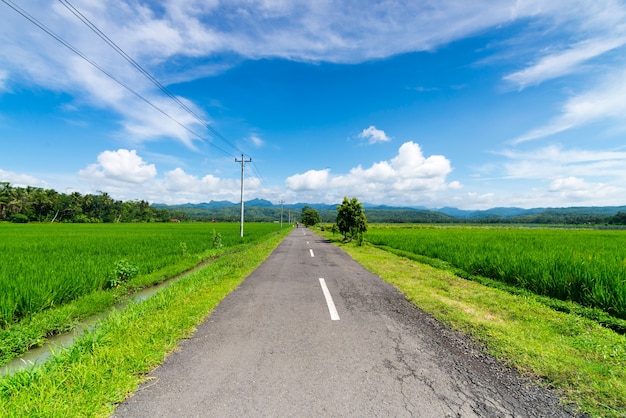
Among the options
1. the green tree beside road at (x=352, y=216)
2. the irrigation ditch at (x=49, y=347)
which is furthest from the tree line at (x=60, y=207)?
the irrigation ditch at (x=49, y=347)

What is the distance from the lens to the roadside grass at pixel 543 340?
9.49ft

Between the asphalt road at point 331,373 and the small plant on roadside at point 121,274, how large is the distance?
16.8 feet

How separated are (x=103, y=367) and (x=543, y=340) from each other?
6.30m

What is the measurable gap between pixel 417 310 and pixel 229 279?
585 cm

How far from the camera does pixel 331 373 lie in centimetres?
322

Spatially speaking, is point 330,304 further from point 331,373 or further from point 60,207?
point 60,207

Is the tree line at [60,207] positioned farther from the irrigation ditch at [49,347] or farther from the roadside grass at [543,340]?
the roadside grass at [543,340]

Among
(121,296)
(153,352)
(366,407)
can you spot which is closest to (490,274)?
(366,407)

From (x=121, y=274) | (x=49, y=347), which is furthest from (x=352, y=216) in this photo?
(x=49, y=347)

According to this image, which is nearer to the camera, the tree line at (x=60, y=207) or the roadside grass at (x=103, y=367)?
the roadside grass at (x=103, y=367)

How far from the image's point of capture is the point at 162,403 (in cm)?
266

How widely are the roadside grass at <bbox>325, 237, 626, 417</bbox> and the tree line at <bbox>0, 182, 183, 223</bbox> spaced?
339 ft

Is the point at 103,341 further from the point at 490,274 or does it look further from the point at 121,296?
the point at 490,274

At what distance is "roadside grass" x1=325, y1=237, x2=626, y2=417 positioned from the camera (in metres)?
2.89
